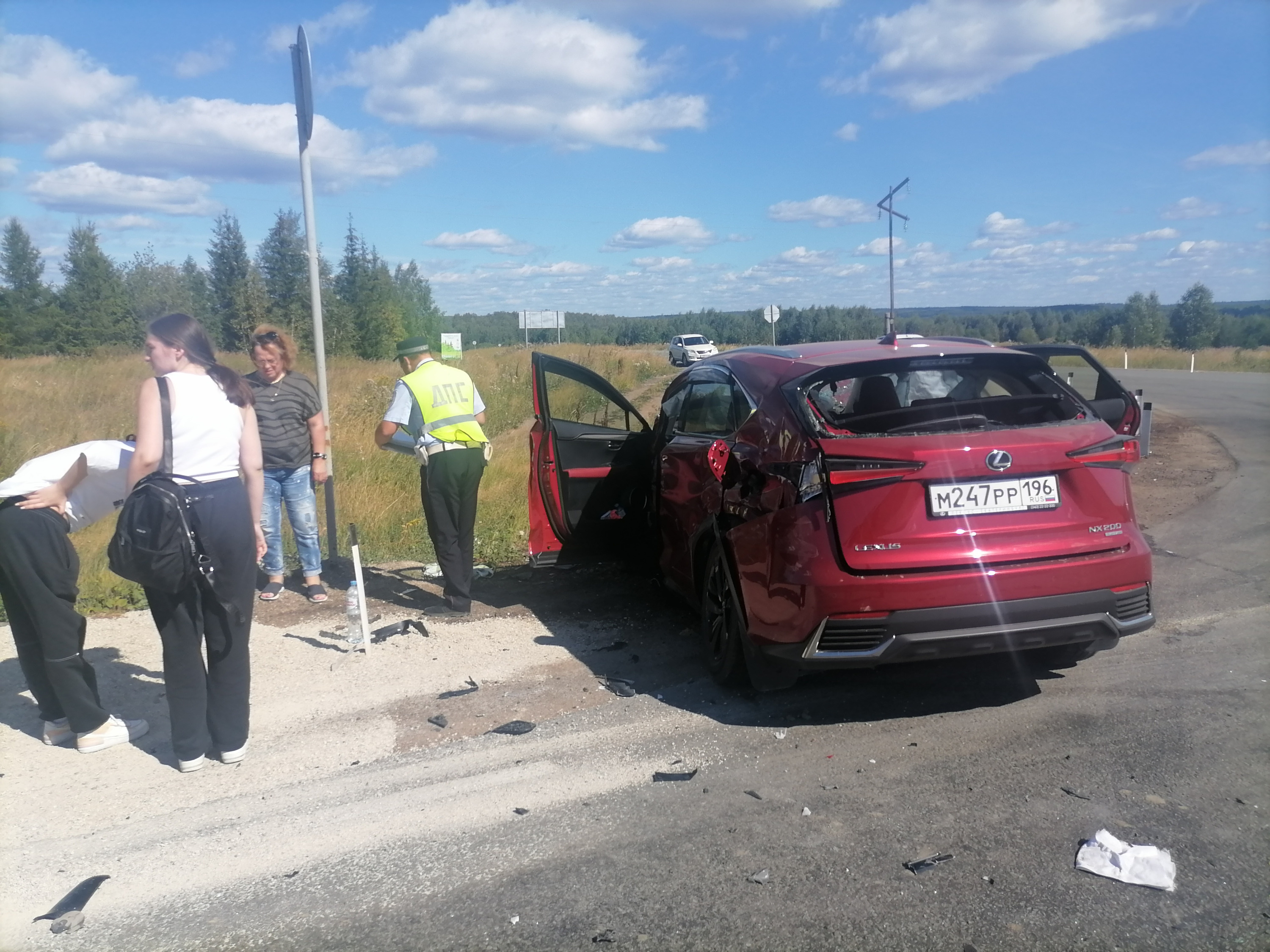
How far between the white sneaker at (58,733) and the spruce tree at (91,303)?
27683mm

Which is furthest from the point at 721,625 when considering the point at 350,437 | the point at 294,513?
the point at 350,437

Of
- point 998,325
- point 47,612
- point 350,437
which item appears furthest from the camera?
point 998,325

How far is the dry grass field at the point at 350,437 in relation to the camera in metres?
8.41

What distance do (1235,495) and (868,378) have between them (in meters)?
6.98

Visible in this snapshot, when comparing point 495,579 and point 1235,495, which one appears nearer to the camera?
point 495,579

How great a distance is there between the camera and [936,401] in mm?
4371

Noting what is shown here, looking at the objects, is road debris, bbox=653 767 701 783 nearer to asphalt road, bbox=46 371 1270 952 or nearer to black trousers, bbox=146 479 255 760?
asphalt road, bbox=46 371 1270 952

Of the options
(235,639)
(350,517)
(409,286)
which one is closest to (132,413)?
(350,517)

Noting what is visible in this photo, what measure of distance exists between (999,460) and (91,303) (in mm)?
36910

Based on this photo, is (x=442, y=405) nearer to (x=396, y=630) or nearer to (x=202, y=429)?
(x=396, y=630)

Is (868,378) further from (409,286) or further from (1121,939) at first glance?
(409,286)

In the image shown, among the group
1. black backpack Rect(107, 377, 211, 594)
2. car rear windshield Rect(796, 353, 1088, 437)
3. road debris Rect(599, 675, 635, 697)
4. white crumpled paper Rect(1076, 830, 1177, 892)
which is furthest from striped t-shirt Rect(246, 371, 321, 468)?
white crumpled paper Rect(1076, 830, 1177, 892)

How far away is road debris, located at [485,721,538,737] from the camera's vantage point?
4.39m

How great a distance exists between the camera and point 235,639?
13.5ft
